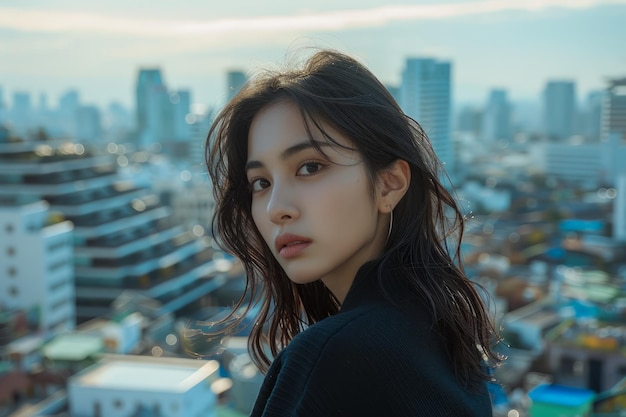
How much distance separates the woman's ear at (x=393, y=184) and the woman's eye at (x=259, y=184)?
0.22 feet

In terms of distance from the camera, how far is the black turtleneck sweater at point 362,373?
359mm

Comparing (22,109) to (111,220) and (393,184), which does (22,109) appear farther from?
(393,184)

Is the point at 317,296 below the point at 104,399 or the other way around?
the other way around

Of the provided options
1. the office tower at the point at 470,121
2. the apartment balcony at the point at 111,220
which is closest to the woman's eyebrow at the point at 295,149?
the apartment balcony at the point at 111,220

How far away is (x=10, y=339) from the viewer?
6766mm

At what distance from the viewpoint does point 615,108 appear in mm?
11398

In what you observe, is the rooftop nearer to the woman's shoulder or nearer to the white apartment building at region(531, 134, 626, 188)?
the woman's shoulder

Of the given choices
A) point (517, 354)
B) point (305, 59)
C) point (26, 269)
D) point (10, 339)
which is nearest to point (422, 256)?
point (305, 59)

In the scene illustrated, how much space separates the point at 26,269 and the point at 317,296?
26.4ft

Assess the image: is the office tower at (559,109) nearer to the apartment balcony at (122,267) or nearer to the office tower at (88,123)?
the office tower at (88,123)

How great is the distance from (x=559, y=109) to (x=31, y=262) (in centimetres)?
1662

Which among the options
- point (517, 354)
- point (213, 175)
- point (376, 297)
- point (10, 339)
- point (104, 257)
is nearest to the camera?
point (376, 297)

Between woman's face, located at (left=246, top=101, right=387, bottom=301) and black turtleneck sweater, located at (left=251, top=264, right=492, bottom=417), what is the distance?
0.15 feet

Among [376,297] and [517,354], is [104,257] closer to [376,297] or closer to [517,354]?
[517,354]
